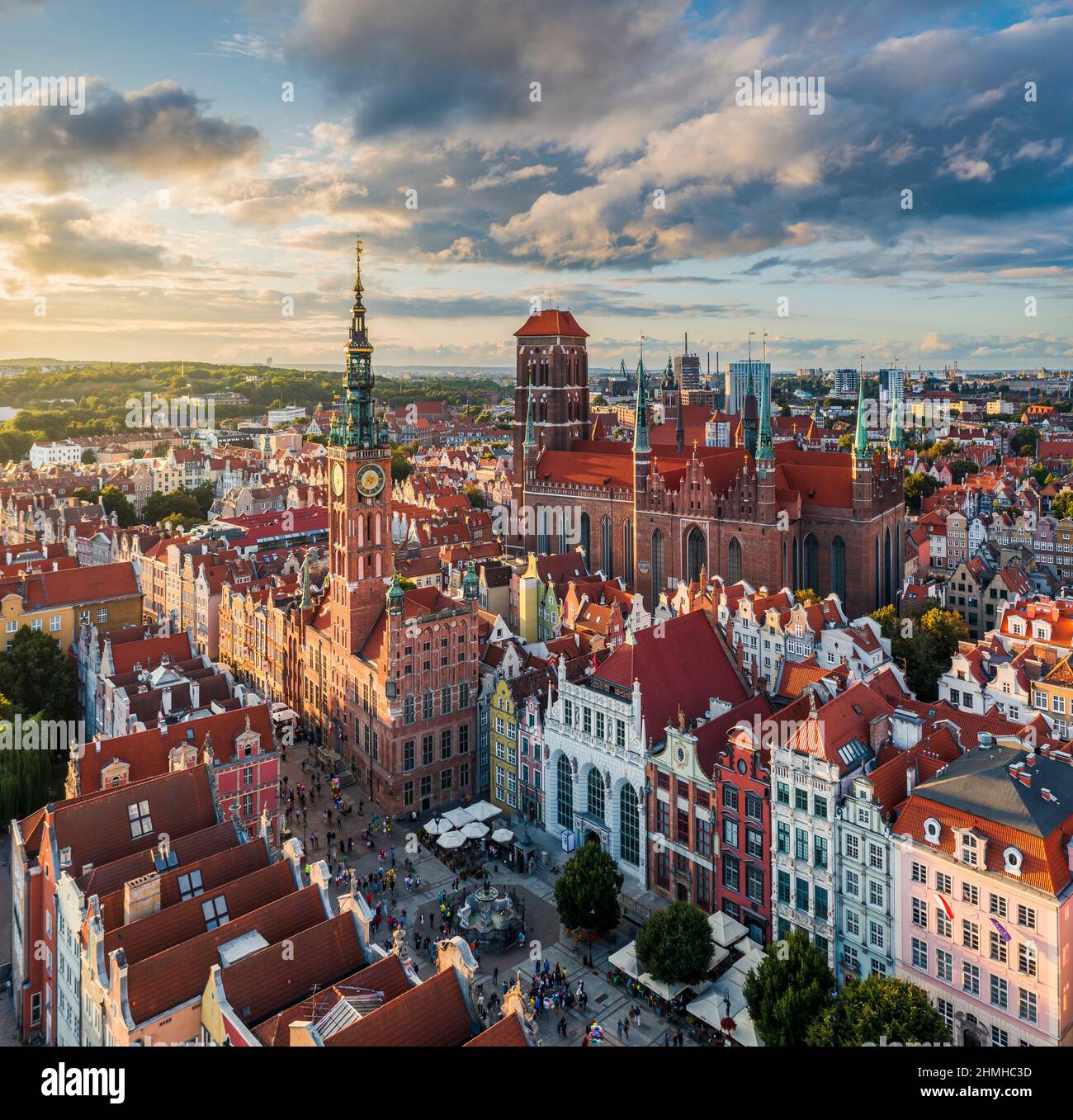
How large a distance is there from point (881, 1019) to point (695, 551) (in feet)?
212

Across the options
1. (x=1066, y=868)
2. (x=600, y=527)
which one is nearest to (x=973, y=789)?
(x=1066, y=868)

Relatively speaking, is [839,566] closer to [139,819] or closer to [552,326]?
[552,326]

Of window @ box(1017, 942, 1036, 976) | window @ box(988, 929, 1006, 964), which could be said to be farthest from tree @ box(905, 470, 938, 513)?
window @ box(1017, 942, 1036, 976)

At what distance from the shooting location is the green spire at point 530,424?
351ft

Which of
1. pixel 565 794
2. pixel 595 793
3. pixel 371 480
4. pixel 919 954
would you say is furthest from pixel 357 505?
pixel 919 954

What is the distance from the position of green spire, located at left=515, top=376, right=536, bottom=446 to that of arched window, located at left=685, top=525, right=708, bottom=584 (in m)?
26.3

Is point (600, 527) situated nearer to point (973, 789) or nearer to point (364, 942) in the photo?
point (973, 789)

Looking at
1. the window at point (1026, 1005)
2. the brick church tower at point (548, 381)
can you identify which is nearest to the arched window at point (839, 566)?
the brick church tower at point (548, 381)

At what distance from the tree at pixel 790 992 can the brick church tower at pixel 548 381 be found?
79531mm

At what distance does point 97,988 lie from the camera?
2800cm

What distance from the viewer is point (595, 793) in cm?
4875

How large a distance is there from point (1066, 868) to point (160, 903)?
1286 inches

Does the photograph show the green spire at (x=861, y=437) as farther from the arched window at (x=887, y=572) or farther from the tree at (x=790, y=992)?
the tree at (x=790, y=992)

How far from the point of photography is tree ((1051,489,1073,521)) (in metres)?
120
